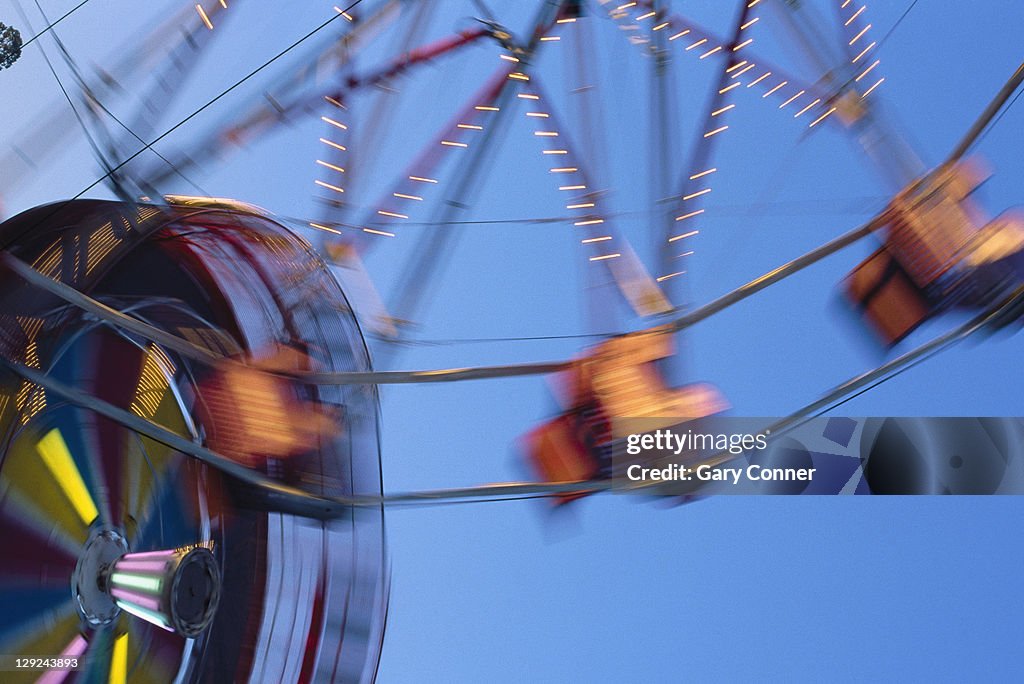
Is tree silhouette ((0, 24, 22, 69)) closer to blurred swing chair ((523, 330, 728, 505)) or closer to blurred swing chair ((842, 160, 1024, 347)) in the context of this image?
blurred swing chair ((523, 330, 728, 505))

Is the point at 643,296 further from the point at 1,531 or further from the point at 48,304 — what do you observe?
the point at 1,531

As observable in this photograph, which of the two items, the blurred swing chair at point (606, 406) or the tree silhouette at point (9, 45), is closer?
the blurred swing chair at point (606, 406)

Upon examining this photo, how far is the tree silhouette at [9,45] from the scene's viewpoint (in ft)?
5.95

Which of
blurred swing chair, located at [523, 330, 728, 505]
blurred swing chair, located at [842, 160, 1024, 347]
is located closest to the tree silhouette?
blurred swing chair, located at [523, 330, 728, 505]

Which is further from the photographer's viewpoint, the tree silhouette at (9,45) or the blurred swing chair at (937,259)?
the tree silhouette at (9,45)

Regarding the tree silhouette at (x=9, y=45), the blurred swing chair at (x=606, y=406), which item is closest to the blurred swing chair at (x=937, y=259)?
the blurred swing chair at (x=606, y=406)

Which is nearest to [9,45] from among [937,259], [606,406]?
[606,406]

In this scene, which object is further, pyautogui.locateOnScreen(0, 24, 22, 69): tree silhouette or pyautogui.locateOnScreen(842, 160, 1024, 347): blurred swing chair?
pyautogui.locateOnScreen(0, 24, 22, 69): tree silhouette

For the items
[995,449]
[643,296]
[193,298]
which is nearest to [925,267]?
[995,449]

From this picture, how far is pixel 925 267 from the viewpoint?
1.76 metres

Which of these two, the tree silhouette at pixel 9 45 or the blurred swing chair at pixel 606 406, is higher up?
the tree silhouette at pixel 9 45

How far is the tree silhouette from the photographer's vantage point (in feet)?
5.95

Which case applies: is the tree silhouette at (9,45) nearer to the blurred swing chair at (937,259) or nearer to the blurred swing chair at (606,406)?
the blurred swing chair at (606,406)

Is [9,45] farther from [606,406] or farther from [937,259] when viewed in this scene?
[937,259]
